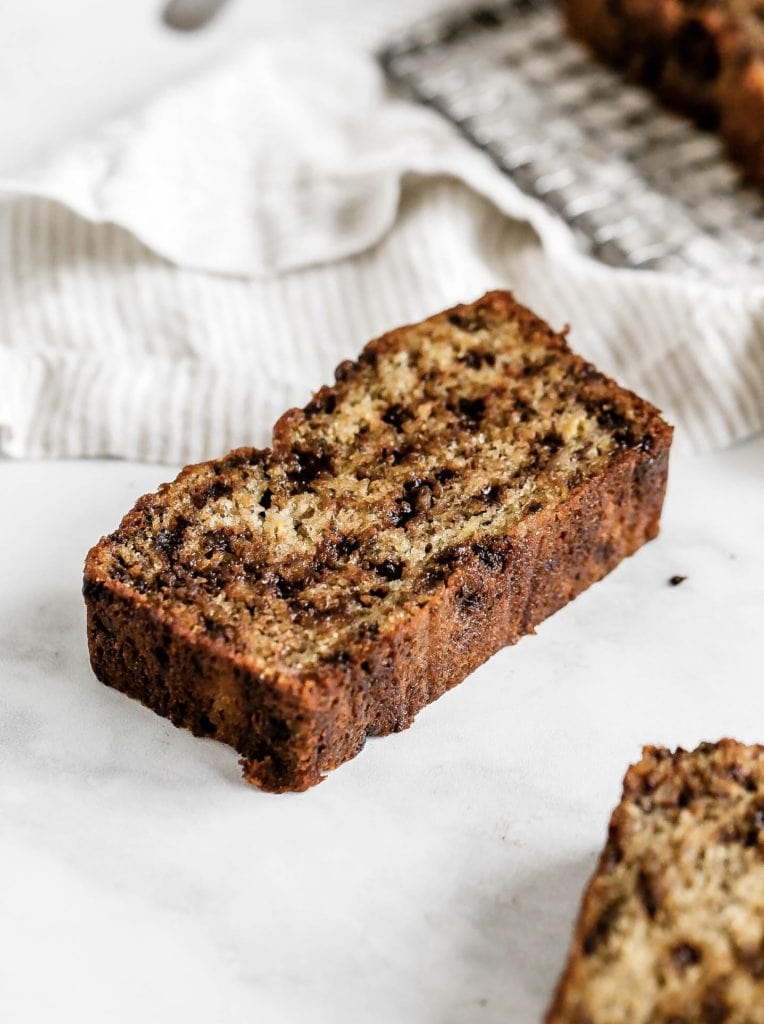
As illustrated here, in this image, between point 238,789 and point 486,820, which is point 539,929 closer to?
point 486,820

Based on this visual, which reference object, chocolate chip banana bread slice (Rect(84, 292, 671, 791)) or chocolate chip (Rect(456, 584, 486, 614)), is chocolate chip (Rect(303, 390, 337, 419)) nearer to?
chocolate chip banana bread slice (Rect(84, 292, 671, 791))

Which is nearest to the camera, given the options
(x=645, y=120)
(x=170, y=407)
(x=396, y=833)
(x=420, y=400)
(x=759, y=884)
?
(x=759, y=884)

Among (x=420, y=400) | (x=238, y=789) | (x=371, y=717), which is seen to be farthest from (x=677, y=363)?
(x=238, y=789)

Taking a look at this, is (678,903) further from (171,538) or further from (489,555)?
(171,538)

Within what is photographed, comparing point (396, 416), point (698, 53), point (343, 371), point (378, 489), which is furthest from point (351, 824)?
point (698, 53)

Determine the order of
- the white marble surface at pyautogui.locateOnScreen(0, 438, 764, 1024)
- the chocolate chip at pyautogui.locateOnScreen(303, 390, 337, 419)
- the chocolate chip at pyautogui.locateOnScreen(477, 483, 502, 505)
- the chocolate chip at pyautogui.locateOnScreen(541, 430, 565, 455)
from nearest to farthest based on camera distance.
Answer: the white marble surface at pyautogui.locateOnScreen(0, 438, 764, 1024)
the chocolate chip at pyautogui.locateOnScreen(477, 483, 502, 505)
the chocolate chip at pyautogui.locateOnScreen(541, 430, 565, 455)
the chocolate chip at pyautogui.locateOnScreen(303, 390, 337, 419)

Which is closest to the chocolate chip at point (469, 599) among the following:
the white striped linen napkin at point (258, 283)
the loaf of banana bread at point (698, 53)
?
the white striped linen napkin at point (258, 283)

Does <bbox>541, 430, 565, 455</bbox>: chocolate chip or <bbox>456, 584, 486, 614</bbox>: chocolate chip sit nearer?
<bbox>456, 584, 486, 614</bbox>: chocolate chip

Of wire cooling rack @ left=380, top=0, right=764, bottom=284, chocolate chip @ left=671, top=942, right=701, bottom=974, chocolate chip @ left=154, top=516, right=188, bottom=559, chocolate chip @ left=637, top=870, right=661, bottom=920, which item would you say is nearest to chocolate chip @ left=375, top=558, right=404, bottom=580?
chocolate chip @ left=154, top=516, right=188, bottom=559
